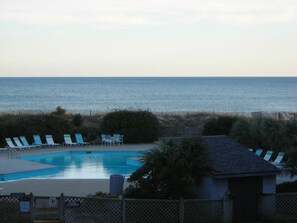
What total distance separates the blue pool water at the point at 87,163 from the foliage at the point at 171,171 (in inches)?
305

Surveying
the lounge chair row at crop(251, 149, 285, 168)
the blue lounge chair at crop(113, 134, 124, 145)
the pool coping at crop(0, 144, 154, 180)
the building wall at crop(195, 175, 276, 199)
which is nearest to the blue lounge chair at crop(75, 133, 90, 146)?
the pool coping at crop(0, 144, 154, 180)

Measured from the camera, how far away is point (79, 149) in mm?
27516

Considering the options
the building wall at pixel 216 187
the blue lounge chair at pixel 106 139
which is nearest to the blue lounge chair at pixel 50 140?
the blue lounge chair at pixel 106 139

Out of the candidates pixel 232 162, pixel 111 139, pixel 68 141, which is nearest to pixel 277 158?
pixel 232 162

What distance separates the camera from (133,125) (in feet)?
99.2

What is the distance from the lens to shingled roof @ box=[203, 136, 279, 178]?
12.6 meters

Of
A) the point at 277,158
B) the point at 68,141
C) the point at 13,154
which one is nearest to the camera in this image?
the point at 277,158

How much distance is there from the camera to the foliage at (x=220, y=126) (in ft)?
90.1

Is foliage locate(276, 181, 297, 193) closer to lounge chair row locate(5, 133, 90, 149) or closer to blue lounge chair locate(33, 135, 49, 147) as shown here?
lounge chair row locate(5, 133, 90, 149)

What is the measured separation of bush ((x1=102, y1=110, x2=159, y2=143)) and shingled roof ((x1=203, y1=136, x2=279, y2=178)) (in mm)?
15971

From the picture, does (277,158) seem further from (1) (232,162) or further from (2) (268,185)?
(1) (232,162)

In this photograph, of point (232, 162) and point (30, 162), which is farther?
point (30, 162)

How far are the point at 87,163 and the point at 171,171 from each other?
12.3 m

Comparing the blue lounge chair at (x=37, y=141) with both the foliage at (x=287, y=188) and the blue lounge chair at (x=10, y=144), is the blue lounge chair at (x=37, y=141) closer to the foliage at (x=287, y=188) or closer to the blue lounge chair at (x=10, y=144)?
the blue lounge chair at (x=10, y=144)
